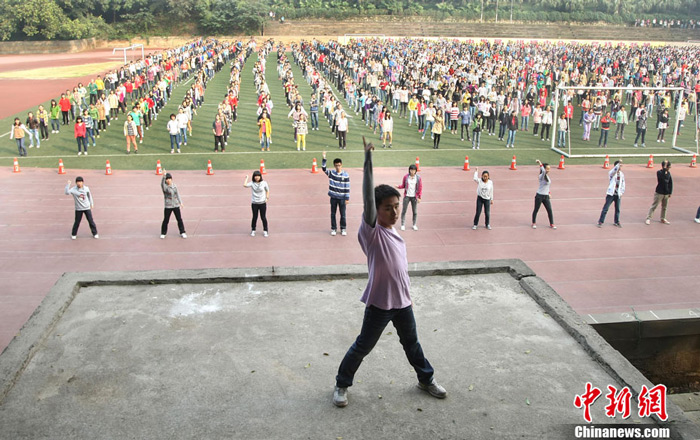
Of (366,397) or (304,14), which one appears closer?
(366,397)

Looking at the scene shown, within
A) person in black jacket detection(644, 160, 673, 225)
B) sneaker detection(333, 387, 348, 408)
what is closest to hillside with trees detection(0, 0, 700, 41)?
person in black jacket detection(644, 160, 673, 225)

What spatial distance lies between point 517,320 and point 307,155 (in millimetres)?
16389

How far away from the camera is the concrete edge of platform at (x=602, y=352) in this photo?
5.09 meters

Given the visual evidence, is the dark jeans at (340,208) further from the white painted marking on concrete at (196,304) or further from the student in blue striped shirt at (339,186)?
the white painted marking on concrete at (196,304)

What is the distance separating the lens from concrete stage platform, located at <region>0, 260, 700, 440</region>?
5133 mm

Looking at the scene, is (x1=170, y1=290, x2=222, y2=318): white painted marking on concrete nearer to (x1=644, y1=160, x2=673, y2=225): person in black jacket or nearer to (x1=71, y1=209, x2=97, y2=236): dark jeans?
(x1=71, y1=209, x2=97, y2=236): dark jeans

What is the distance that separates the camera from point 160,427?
5.05m

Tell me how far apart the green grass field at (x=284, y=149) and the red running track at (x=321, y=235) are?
5.65ft

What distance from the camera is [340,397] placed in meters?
5.37

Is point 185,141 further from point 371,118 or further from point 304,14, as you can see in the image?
point 304,14

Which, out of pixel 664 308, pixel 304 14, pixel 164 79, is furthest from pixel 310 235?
pixel 304 14

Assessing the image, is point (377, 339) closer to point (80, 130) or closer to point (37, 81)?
point (80, 130)

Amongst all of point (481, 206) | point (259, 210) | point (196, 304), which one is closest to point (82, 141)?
point (259, 210)

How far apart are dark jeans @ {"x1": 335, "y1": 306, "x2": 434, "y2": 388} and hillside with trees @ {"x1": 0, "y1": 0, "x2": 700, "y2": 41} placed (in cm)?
7036
